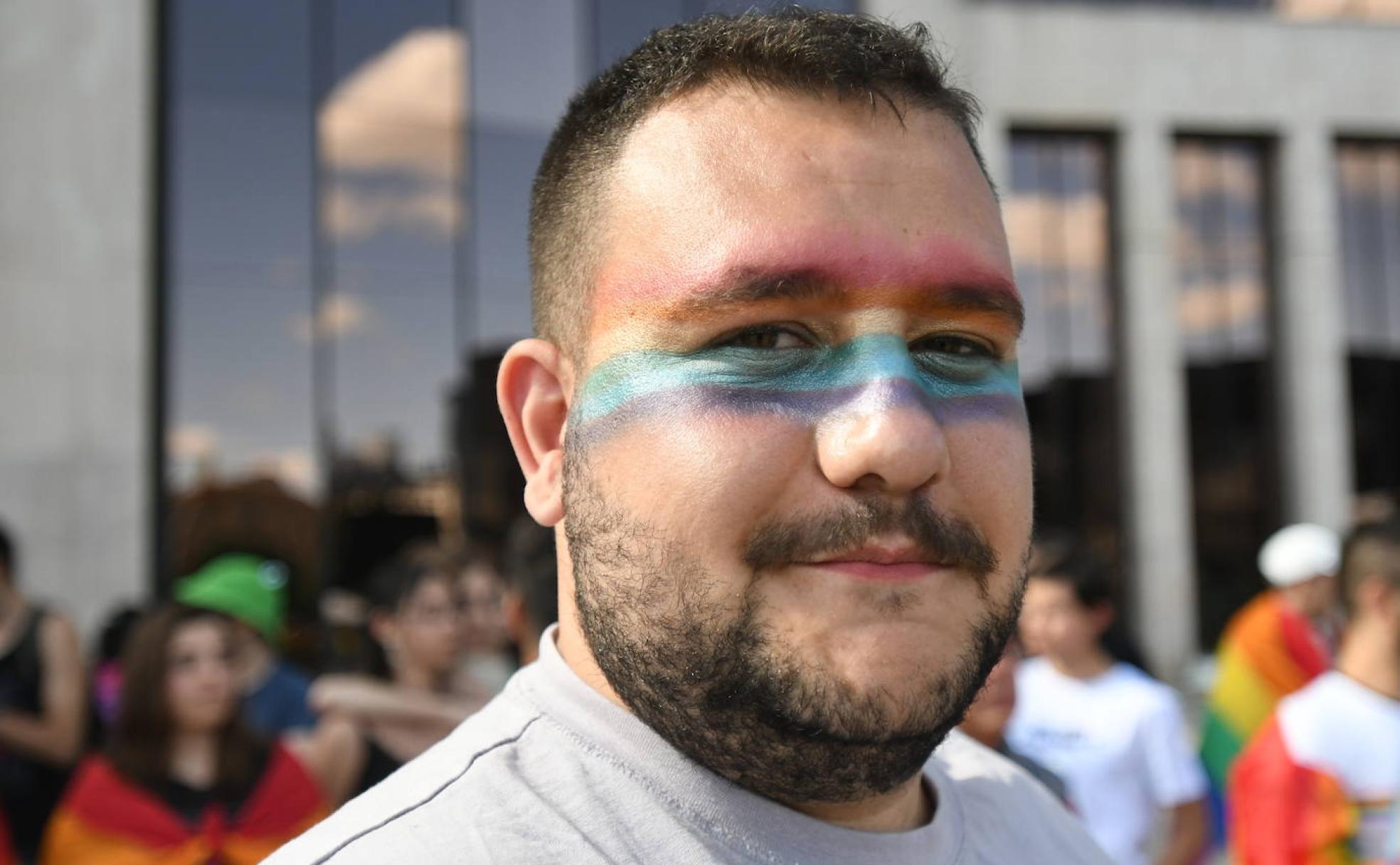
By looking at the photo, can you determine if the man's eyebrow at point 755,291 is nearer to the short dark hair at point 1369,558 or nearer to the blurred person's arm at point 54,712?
the short dark hair at point 1369,558

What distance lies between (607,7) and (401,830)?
1230cm

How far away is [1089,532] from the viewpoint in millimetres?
14531

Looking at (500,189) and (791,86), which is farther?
(500,189)

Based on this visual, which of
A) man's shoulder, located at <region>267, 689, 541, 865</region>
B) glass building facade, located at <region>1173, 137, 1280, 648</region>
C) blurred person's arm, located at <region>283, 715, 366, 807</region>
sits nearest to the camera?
man's shoulder, located at <region>267, 689, 541, 865</region>

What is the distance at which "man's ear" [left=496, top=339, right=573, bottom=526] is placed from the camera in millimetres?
1464

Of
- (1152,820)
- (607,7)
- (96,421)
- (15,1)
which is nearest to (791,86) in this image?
(1152,820)

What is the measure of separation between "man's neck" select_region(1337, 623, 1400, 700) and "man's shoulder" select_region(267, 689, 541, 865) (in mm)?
3186

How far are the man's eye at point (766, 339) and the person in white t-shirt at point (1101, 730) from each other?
3.44 m

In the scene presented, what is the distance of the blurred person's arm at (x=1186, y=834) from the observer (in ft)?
15.0

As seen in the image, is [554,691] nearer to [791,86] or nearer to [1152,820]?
→ [791,86]

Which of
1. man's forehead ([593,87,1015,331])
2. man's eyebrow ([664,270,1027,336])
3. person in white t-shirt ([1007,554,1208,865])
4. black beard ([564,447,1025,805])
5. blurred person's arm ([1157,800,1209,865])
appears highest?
man's forehead ([593,87,1015,331])

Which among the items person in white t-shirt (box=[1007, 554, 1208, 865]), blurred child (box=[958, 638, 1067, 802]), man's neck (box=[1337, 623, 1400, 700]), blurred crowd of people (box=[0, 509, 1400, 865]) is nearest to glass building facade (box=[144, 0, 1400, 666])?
blurred crowd of people (box=[0, 509, 1400, 865])

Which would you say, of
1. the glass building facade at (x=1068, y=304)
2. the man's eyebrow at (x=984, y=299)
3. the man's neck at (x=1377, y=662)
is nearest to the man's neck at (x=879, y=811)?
the man's eyebrow at (x=984, y=299)

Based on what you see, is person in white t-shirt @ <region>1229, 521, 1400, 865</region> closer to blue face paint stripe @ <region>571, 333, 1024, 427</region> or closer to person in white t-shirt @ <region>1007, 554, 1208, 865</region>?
person in white t-shirt @ <region>1007, 554, 1208, 865</region>
